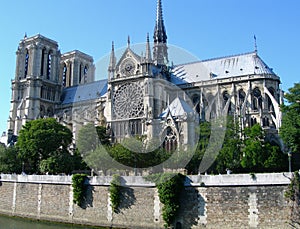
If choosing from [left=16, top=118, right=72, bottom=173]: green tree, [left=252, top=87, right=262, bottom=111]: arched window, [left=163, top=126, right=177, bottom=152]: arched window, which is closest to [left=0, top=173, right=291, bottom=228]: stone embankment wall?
[left=16, top=118, right=72, bottom=173]: green tree

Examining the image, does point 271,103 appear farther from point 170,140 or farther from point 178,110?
point 170,140

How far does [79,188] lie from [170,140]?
14.0 metres

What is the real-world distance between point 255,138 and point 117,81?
2264cm

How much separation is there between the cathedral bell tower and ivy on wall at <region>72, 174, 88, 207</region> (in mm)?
36073

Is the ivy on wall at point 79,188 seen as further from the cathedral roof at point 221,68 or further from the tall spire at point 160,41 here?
the tall spire at point 160,41

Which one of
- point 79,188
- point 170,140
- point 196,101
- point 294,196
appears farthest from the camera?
point 196,101

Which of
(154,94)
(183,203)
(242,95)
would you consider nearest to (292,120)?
(183,203)

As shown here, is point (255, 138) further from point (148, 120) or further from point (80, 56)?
point (80, 56)

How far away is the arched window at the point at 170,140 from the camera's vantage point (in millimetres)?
39281

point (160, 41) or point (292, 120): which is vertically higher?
point (160, 41)

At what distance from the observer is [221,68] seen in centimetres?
5494

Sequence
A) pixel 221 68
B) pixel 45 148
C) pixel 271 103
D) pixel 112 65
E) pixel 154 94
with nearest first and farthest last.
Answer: pixel 45 148, pixel 271 103, pixel 154 94, pixel 112 65, pixel 221 68

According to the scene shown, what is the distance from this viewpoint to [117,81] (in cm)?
5284

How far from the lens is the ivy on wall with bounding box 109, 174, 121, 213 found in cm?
2617
